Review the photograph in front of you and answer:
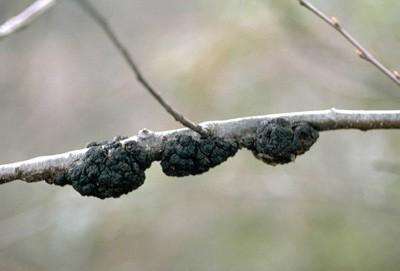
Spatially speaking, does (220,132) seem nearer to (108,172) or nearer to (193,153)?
(193,153)

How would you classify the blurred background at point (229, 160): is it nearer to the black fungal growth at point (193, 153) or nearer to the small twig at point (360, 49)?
the small twig at point (360, 49)

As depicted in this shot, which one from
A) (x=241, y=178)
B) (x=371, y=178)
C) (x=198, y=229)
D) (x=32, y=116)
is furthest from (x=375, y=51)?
(x=32, y=116)

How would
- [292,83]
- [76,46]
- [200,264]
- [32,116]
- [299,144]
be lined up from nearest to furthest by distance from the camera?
[299,144] < [292,83] < [200,264] < [32,116] < [76,46]

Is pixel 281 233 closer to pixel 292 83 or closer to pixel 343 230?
pixel 343 230

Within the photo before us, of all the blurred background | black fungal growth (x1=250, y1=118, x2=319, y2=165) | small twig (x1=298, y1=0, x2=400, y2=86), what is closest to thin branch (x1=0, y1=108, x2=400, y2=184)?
black fungal growth (x1=250, y1=118, x2=319, y2=165)

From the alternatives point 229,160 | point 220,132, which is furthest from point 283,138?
point 229,160

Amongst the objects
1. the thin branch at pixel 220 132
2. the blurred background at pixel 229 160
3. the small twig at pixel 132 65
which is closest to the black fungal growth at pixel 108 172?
the thin branch at pixel 220 132
